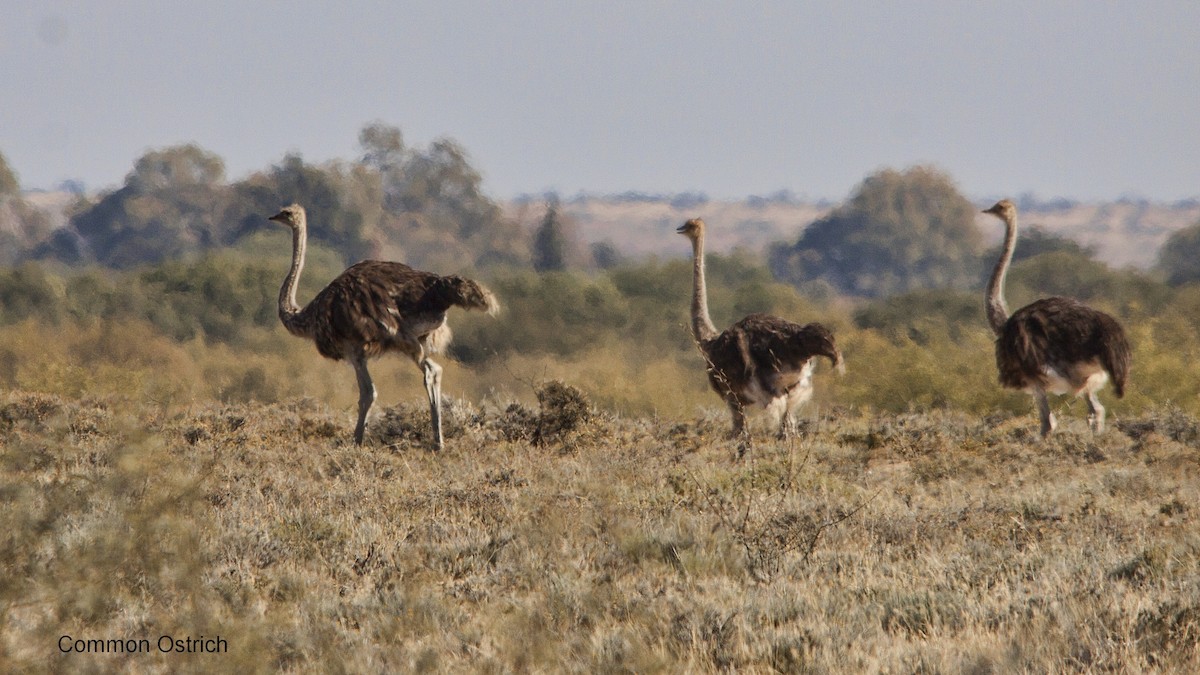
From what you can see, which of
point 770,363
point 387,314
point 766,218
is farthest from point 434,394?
point 766,218

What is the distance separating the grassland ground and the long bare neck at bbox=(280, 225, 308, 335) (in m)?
1.09

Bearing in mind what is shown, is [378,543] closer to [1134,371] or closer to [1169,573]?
[1169,573]

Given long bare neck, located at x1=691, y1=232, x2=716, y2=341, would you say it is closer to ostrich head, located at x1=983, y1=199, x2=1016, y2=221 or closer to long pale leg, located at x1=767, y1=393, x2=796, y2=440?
long pale leg, located at x1=767, y1=393, x2=796, y2=440

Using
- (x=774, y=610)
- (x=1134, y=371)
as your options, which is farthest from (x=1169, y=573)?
(x=1134, y=371)

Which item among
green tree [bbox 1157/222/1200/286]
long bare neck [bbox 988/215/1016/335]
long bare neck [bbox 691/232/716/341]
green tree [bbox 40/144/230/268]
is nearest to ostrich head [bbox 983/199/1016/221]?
long bare neck [bbox 988/215/1016/335]

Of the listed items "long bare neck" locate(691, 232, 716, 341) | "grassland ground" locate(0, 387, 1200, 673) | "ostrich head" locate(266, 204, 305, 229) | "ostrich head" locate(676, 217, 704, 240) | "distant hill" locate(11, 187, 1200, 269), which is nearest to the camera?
"grassland ground" locate(0, 387, 1200, 673)

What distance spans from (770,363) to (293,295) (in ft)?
11.3

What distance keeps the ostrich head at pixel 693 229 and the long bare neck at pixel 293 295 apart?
109 inches

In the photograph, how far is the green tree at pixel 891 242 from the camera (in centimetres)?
4881

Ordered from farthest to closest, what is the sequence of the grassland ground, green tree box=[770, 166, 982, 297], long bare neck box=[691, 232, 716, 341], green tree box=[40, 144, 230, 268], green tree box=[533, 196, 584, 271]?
green tree box=[770, 166, 982, 297] → green tree box=[40, 144, 230, 268] → green tree box=[533, 196, 584, 271] → long bare neck box=[691, 232, 716, 341] → the grassland ground

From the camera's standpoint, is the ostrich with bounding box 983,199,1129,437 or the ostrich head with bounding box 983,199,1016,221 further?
the ostrich head with bounding box 983,199,1016,221

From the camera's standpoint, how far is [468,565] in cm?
599

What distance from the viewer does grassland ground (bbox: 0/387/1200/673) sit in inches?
172

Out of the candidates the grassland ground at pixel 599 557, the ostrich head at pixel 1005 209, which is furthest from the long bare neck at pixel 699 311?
the ostrich head at pixel 1005 209
